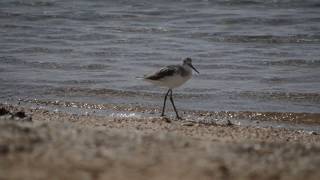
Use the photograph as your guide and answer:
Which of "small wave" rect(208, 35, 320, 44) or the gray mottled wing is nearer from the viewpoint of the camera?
the gray mottled wing

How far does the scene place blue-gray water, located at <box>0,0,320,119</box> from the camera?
13469 mm

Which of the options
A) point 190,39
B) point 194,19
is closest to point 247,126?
point 190,39

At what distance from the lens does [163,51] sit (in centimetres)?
1748

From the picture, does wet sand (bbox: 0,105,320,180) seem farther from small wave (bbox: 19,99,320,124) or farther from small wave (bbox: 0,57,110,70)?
small wave (bbox: 0,57,110,70)

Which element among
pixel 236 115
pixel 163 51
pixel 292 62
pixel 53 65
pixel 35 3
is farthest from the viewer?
pixel 35 3

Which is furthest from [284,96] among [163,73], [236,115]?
[163,73]

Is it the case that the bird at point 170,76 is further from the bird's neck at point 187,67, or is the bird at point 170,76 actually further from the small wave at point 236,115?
the small wave at point 236,115

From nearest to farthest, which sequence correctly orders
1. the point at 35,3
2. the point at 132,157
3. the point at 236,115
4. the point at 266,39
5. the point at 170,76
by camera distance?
the point at 132,157 → the point at 170,76 → the point at 236,115 → the point at 266,39 → the point at 35,3

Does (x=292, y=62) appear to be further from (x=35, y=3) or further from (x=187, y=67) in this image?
(x=35, y=3)

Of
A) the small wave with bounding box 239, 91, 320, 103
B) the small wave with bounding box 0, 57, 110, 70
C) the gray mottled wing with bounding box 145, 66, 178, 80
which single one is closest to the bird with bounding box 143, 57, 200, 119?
the gray mottled wing with bounding box 145, 66, 178, 80

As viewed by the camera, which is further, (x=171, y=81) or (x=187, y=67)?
(x=187, y=67)

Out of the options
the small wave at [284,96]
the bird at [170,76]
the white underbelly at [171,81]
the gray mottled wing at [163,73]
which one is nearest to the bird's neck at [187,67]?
the bird at [170,76]

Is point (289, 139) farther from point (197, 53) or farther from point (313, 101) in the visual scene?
point (197, 53)

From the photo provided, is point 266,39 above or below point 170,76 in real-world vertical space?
below
